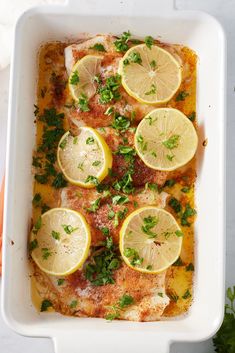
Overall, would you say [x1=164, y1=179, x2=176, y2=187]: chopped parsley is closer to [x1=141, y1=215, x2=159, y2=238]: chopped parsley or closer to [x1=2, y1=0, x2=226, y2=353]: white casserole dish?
[x1=2, y1=0, x2=226, y2=353]: white casserole dish

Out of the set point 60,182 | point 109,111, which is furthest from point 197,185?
point 60,182

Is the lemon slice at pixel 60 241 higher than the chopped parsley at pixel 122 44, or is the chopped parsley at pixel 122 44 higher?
the chopped parsley at pixel 122 44

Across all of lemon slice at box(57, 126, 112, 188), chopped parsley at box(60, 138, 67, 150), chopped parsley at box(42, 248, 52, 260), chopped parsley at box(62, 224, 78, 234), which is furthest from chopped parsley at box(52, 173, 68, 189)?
chopped parsley at box(42, 248, 52, 260)

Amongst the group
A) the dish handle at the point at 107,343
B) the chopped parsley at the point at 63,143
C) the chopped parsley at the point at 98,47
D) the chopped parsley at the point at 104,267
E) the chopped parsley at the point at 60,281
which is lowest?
the dish handle at the point at 107,343

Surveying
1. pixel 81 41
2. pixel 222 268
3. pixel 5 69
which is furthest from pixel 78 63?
pixel 222 268

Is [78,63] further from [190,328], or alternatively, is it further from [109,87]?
[190,328]

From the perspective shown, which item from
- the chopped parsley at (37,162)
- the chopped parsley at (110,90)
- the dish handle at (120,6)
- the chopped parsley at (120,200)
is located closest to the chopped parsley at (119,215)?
the chopped parsley at (120,200)

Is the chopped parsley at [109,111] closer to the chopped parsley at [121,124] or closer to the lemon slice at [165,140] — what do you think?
the chopped parsley at [121,124]

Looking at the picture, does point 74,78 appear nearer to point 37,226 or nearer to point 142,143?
point 142,143
